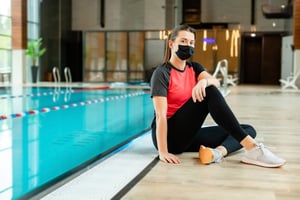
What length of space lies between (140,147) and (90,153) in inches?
24.5

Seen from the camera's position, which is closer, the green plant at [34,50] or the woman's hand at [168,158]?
the woman's hand at [168,158]

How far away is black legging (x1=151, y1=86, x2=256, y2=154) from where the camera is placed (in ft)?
11.0

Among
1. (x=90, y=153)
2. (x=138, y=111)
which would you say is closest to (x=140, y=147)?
(x=90, y=153)

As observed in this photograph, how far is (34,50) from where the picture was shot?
23281 mm

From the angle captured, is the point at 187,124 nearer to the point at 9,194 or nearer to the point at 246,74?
the point at 9,194

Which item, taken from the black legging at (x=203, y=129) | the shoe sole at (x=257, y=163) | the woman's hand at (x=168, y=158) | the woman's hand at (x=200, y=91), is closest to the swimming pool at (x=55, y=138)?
the woman's hand at (x=168, y=158)

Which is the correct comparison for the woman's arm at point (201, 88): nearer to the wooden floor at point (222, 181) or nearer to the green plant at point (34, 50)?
the wooden floor at point (222, 181)

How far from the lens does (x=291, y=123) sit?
6434mm

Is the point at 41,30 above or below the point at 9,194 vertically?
above

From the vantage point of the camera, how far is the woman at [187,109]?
338cm

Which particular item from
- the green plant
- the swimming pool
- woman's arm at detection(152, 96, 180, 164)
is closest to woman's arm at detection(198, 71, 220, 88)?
woman's arm at detection(152, 96, 180, 164)

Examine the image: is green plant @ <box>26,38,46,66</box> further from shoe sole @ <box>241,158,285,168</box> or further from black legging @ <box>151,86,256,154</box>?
shoe sole @ <box>241,158,285,168</box>

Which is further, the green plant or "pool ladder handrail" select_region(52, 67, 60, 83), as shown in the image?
"pool ladder handrail" select_region(52, 67, 60, 83)

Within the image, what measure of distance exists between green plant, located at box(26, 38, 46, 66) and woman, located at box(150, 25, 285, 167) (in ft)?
65.8
